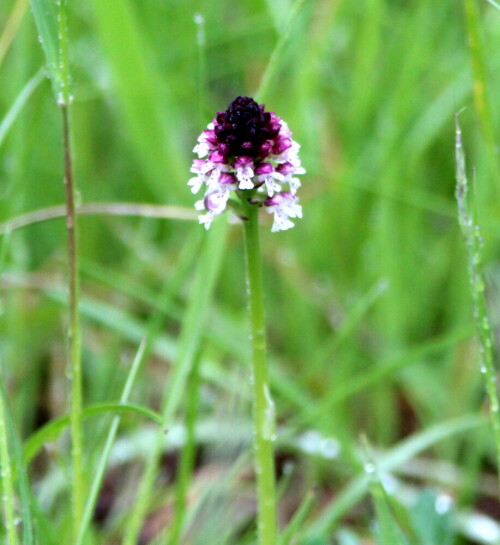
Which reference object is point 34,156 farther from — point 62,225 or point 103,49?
point 103,49

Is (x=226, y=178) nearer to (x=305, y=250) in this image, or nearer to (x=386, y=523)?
(x=386, y=523)

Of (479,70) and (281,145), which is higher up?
(479,70)

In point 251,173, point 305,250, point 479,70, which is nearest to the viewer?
point 251,173

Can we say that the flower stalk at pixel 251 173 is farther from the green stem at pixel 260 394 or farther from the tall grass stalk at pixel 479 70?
the tall grass stalk at pixel 479 70

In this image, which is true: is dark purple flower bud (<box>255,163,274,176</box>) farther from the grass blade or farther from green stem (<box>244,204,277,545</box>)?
the grass blade

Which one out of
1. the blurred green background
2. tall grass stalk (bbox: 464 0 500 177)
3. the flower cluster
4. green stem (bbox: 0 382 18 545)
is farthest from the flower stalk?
the blurred green background

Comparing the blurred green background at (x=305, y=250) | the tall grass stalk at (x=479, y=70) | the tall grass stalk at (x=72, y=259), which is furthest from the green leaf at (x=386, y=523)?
the tall grass stalk at (x=479, y=70)

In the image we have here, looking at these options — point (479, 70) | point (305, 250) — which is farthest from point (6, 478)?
point (305, 250)
